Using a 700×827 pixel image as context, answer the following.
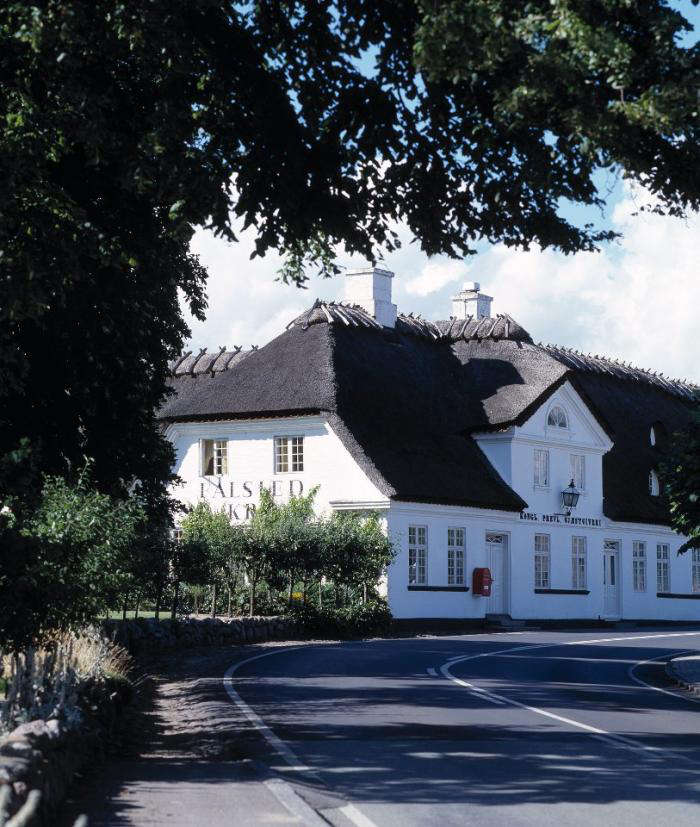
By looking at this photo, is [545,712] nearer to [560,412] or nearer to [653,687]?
[653,687]

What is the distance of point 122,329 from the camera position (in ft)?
75.3

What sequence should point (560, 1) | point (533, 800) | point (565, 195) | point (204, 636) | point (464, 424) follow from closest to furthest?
1. point (533, 800)
2. point (560, 1)
3. point (565, 195)
4. point (204, 636)
5. point (464, 424)

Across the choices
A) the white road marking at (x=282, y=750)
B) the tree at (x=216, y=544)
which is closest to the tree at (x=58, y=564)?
the white road marking at (x=282, y=750)

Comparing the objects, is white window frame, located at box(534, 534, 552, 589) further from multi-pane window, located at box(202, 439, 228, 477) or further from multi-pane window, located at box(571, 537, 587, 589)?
multi-pane window, located at box(202, 439, 228, 477)

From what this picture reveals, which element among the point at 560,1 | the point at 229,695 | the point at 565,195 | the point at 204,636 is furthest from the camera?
the point at 204,636

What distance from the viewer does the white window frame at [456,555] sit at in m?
43.6

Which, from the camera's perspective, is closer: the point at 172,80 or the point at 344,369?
the point at 172,80

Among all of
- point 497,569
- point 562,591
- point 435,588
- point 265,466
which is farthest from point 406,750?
point 562,591

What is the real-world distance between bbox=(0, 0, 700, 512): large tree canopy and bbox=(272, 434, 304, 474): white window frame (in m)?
25.5

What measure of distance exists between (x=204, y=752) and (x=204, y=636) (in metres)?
18.1

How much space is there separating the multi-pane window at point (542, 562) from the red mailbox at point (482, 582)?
390 cm

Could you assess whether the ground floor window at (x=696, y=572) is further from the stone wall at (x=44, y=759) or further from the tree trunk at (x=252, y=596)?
the stone wall at (x=44, y=759)

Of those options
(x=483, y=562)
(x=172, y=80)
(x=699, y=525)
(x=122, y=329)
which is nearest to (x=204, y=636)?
(x=122, y=329)

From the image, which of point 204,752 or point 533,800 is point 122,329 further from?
point 533,800
